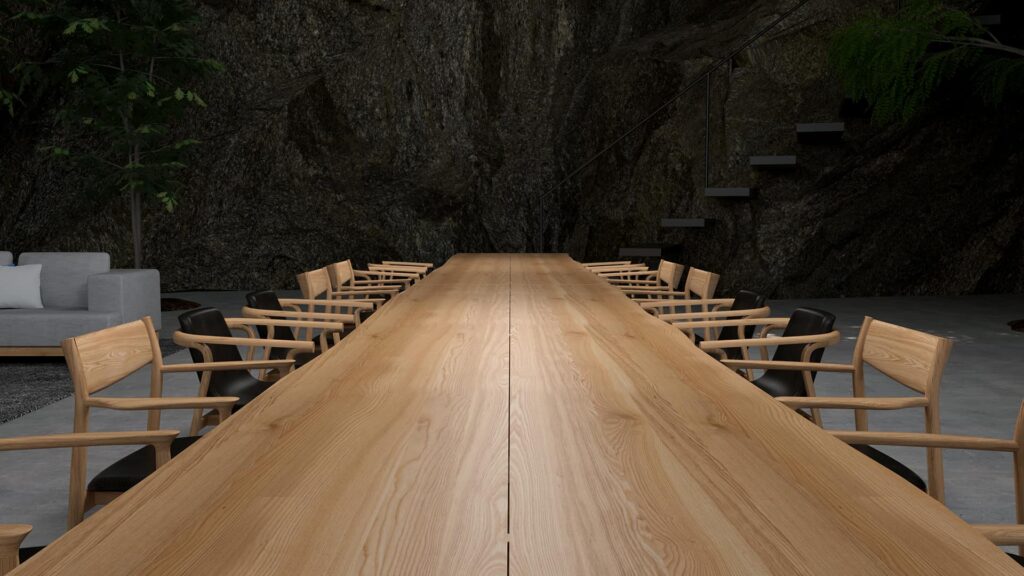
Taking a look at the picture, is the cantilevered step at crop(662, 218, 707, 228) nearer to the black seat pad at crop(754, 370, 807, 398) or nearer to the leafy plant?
the leafy plant

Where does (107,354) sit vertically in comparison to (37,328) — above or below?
above

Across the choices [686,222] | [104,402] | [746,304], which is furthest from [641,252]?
[104,402]

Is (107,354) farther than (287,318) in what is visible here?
No

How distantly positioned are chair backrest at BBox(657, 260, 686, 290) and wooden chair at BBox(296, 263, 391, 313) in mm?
1680

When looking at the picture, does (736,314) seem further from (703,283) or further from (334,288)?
(334,288)

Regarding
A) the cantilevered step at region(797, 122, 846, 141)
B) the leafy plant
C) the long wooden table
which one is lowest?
the long wooden table

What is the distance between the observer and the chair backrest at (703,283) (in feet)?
13.0

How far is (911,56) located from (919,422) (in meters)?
4.40

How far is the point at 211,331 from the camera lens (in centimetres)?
282

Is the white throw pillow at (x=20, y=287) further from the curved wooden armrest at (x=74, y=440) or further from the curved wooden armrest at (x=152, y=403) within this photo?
the curved wooden armrest at (x=74, y=440)

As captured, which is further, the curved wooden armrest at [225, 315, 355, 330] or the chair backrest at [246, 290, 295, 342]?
the chair backrest at [246, 290, 295, 342]

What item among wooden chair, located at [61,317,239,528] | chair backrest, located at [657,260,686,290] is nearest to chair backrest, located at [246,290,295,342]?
wooden chair, located at [61,317,239,528]

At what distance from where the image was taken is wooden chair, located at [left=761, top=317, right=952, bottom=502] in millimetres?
1736

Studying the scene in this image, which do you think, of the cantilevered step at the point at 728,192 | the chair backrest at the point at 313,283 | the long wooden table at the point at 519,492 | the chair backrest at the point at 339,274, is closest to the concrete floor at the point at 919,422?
the chair backrest at the point at 313,283
